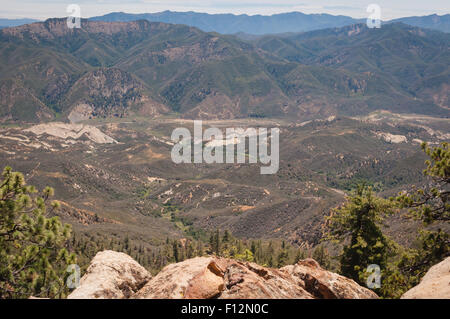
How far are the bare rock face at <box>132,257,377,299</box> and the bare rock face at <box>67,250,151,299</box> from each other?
1.36 m

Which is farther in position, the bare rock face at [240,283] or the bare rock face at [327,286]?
the bare rock face at [327,286]

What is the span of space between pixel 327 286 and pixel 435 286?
5.28 metres

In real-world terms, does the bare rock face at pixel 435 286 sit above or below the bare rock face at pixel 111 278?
above

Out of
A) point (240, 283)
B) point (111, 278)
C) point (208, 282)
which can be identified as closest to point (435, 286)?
point (240, 283)

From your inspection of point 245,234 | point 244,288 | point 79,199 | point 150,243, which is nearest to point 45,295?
point 244,288

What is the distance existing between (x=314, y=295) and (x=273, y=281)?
2880 mm

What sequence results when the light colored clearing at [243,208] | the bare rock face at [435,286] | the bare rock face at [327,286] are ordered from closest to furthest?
the bare rock face at [435,286] → the bare rock face at [327,286] → the light colored clearing at [243,208]

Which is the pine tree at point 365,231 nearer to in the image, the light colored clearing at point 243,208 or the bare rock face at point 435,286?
the bare rock face at point 435,286

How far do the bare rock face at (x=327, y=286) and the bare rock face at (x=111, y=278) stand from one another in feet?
30.7

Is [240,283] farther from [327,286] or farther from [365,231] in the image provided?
A: [365,231]

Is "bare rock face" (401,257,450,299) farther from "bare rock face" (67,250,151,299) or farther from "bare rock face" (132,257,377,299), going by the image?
"bare rock face" (67,250,151,299)

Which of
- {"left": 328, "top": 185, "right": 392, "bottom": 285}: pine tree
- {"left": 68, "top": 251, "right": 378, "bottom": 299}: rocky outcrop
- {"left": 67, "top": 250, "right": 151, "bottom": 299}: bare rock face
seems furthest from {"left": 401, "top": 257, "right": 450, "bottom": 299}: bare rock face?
{"left": 67, "top": 250, "right": 151, "bottom": 299}: bare rock face

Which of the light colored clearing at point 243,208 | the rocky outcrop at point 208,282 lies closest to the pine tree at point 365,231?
the rocky outcrop at point 208,282

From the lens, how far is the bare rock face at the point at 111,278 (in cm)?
1881
